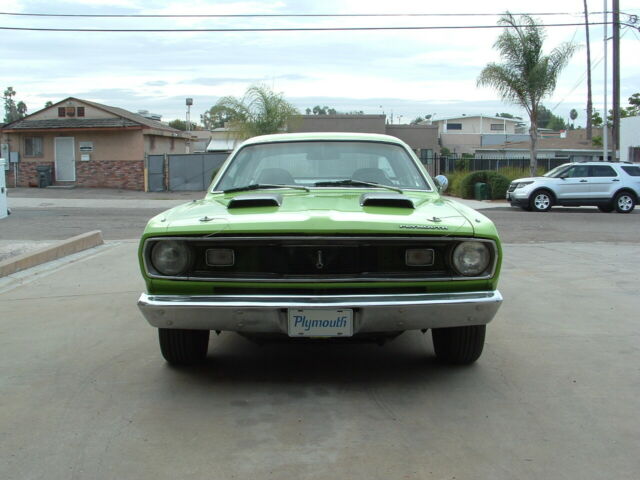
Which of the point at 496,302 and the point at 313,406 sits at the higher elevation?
the point at 496,302

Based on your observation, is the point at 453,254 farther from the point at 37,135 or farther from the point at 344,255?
the point at 37,135

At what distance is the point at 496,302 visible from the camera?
4.18 metres

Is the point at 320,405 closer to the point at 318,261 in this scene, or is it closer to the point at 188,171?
the point at 318,261

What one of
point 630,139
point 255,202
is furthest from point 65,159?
point 255,202

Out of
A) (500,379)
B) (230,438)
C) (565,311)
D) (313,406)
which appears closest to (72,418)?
(230,438)

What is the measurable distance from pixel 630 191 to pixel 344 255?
1835 cm

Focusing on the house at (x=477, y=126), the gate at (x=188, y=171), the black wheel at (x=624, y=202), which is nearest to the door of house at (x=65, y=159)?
the gate at (x=188, y=171)

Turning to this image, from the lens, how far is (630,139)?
114 feet

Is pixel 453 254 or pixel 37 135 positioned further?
pixel 37 135

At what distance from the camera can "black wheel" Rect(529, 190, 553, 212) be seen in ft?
67.7

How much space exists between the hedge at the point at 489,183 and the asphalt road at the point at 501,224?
2.77 meters

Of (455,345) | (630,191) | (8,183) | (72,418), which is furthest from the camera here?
(8,183)

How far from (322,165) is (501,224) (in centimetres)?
1148

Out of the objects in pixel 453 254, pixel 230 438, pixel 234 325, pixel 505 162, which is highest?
pixel 505 162
